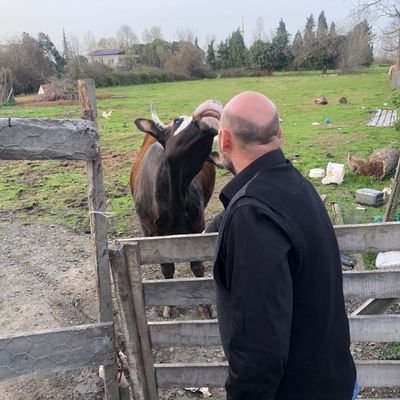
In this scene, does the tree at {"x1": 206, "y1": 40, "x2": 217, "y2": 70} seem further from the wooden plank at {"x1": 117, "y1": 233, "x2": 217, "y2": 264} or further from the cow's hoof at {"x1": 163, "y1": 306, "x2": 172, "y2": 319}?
the wooden plank at {"x1": 117, "y1": 233, "x2": 217, "y2": 264}

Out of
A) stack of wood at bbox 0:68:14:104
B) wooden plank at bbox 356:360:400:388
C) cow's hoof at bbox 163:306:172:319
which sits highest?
stack of wood at bbox 0:68:14:104

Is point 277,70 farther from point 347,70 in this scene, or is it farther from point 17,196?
point 17,196

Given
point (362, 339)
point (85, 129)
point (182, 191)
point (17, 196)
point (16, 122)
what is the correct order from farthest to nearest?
point (17, 196) < point (182, 191) < point (362, 339) < point (85, 129) < point (16, 122)

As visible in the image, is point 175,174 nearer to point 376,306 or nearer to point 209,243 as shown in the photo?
point 209,243

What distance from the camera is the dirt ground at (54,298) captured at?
12.4 ft

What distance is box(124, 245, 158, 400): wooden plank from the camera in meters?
2.58

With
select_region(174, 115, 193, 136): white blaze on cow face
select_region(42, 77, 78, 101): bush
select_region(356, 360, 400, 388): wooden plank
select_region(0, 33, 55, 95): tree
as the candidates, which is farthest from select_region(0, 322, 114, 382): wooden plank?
select_region(0, 33, 55, 95): tree

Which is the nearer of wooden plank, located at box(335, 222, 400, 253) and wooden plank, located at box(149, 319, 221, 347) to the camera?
wooden plank, located at box(335, 222, 400, 253)

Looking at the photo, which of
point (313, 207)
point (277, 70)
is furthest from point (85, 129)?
point (277, 70)

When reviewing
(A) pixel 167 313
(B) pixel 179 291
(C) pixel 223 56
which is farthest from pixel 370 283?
(C) pixel 223 56

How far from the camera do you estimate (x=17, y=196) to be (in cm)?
897

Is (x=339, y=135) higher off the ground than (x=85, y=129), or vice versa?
(x=85, y=129)

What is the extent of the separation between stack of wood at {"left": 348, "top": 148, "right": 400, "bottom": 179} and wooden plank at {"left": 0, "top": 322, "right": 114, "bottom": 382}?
7.20 metres

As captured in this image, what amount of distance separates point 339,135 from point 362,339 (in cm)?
1109
